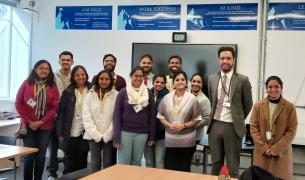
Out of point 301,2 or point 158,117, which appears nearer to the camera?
point 158,117

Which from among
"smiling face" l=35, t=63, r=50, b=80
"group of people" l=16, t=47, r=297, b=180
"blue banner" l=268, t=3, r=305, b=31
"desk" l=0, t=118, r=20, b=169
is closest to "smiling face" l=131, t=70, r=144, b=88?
"group of people" l=16, t=47, r=297, b=180

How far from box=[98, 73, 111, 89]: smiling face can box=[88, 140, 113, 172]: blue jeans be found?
61cm

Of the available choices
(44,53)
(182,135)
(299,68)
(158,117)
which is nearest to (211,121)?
(182,135)

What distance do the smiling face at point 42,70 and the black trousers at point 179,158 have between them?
1.61 m

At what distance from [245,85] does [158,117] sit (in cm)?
95

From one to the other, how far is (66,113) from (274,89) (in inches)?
86.9

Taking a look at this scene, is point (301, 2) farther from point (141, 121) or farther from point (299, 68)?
point (141, 121)

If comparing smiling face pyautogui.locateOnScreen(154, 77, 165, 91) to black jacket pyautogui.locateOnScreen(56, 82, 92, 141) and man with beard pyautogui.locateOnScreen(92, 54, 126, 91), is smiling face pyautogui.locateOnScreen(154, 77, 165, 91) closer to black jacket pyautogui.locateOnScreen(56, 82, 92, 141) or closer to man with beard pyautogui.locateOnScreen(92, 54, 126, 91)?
man with beard pyautogui.locateOnScreen(92, 54, 126, 91)

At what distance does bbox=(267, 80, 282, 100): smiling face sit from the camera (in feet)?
11.6

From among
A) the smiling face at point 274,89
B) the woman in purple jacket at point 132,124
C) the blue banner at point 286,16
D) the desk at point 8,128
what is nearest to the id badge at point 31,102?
the woman in purple jacket at point 132,124

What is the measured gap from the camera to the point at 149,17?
609 centimetres

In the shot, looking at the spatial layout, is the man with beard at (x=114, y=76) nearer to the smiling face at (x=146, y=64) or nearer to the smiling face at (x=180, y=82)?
the smiling face at (x=146, y=64)

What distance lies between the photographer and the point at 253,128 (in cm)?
364

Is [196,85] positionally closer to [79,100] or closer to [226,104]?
[226,104]
